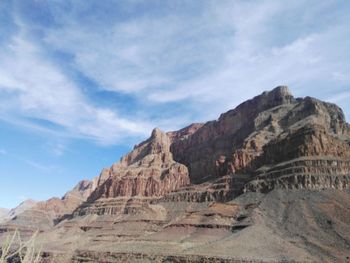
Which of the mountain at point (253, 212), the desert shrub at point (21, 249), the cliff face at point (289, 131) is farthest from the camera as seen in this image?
the cliff face at point (289, 131)

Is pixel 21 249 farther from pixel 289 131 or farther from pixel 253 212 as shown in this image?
pixel 289 131

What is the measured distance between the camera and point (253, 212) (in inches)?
4710

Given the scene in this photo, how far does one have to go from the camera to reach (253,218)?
378 ft

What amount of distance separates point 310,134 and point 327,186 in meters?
22.6

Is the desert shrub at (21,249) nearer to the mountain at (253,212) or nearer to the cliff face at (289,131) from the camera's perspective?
the mountain at (253,212)

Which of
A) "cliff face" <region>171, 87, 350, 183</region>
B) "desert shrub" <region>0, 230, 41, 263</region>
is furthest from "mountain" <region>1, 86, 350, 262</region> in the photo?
"desert shrub" <region>0, 230, 41, 263</region>

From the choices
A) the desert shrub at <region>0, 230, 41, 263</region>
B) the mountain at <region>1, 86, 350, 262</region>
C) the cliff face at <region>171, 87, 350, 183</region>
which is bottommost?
the desert shrub at <region>0, 230, 41, 263</region>

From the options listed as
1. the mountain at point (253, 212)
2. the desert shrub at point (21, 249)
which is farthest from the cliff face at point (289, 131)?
the desert shrub at point (21, 249)

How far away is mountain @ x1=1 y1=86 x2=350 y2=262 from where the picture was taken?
96.6m

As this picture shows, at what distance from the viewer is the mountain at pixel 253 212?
96625 mm

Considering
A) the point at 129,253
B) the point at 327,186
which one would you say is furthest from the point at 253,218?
the point at 129,253

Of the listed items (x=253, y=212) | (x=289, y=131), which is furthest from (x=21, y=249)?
(x=289, y=131)

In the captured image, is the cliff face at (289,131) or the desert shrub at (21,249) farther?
the cliff face at (289,131)

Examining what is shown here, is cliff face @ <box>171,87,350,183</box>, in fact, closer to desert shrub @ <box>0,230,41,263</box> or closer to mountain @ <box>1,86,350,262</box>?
mountain @ <box>1,86,350,262</box>
